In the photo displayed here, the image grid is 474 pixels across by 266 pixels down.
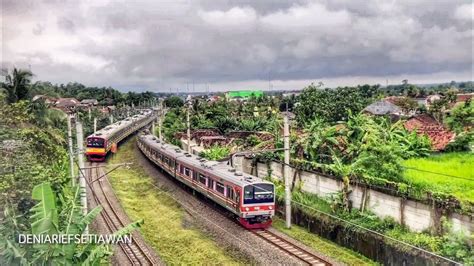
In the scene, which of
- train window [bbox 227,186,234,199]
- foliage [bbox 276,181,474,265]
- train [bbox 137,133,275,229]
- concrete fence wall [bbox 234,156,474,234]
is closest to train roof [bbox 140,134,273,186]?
train [bbox 137,133,275,229]

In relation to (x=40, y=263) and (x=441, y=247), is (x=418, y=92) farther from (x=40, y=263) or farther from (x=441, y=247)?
(x=40, y=263)

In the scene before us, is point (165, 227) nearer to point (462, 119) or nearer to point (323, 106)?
point (462, 119)

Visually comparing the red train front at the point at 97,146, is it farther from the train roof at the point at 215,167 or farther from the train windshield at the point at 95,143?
the train roof at the point at 215,167

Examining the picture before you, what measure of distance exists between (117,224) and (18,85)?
955cm

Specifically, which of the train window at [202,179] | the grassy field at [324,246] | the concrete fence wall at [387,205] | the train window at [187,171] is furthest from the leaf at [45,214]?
the train window at [187,171]

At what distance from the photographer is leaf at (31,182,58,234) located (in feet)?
30.5

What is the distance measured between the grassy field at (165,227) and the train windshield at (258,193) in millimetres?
2372

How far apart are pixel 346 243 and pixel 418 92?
82847mm

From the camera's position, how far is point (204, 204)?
25406 millimetres

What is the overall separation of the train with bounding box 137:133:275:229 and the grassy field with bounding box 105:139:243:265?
5.62 ft

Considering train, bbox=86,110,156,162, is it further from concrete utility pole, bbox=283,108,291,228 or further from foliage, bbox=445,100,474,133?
foliage, bbox=445,100,474,133

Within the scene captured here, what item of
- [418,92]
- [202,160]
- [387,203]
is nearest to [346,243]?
[387,203]

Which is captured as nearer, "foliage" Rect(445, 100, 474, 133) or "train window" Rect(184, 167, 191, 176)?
"train window" Rect(184, 167, 191, 176)

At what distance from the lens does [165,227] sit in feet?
70.3
